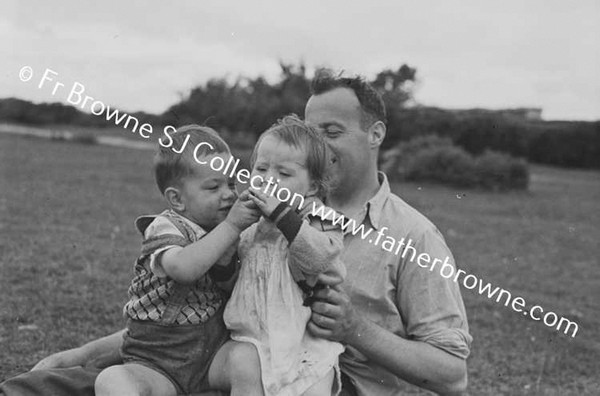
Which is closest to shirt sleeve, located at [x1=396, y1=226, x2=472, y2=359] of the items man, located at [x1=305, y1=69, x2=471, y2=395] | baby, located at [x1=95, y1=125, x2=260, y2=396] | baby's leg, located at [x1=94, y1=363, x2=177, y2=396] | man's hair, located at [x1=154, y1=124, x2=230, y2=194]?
man, located at [x1=305, y1=69, x2=471, y2=395]

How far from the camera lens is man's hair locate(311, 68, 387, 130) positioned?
366 centimetres

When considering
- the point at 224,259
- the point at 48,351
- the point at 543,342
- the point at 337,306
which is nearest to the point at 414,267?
the point at 337,306

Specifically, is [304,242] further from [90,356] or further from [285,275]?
[90,356]

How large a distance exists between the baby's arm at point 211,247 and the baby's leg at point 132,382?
0.38 meters

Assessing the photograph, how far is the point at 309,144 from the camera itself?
2.99 metres

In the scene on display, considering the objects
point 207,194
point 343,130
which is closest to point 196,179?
point 207,194

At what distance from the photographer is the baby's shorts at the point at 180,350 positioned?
2.96 meters

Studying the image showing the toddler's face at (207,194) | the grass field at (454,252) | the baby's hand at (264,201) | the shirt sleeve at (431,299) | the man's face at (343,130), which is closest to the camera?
the baby's hand at (264,201)

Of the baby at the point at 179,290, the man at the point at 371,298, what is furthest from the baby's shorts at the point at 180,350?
the man at the point at 371,298

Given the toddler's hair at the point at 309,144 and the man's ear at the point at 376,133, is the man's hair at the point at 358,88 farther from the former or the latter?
the toddler's hair at the point at 309,144

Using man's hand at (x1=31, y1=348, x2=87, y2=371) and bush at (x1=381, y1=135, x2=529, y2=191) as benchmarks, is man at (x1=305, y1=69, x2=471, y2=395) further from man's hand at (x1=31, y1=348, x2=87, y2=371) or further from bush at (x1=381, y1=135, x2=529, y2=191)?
bush at (x1=381, y1=135, x2=529, y2=191)

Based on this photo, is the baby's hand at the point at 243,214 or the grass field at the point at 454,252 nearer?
the baby's hand at the point at 243,214

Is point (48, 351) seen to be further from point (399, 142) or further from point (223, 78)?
point (223, 78)

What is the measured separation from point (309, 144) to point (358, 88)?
775 millimetres
